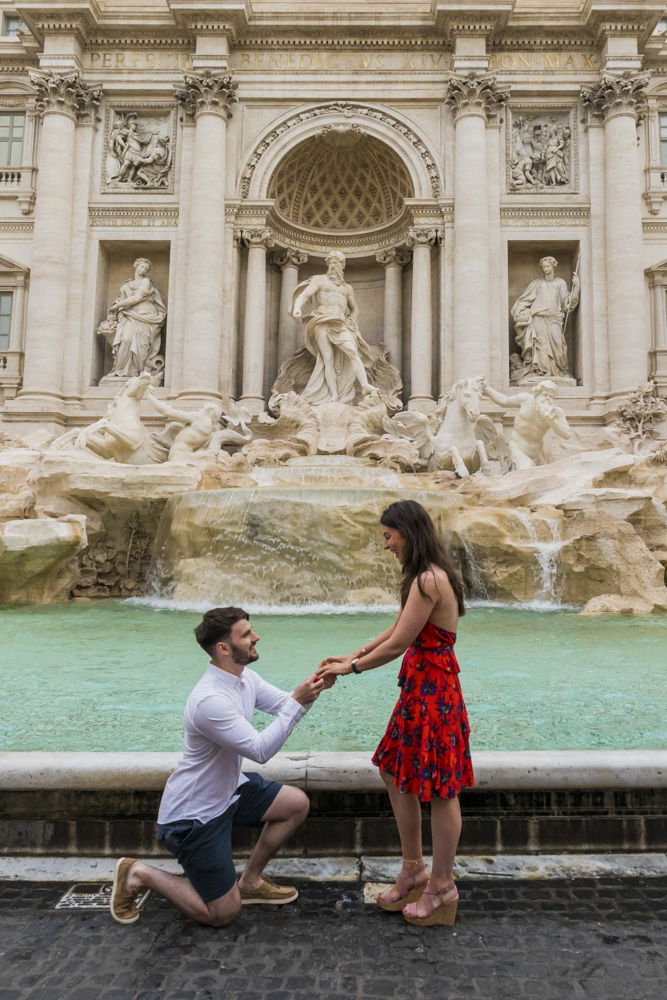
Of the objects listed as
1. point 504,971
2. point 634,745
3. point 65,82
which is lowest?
point 504,971

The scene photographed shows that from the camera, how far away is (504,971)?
193cm

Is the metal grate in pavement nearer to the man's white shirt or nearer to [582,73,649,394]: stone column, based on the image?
the man's white shirt

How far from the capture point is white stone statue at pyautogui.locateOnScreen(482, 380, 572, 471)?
1256 centimetres

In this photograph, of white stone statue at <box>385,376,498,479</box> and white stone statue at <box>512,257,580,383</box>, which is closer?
white stone statue at <box>385,376,498,479</box>

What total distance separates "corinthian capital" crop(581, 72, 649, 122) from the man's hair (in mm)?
19508

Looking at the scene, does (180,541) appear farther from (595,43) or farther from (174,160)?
(595,43)

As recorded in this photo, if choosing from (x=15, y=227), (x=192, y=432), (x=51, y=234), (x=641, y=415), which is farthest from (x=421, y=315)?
→ (x=15, y=227)

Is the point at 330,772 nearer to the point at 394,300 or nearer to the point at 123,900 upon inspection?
the point at 123,900

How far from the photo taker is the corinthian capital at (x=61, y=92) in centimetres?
1788

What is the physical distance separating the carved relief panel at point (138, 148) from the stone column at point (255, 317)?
108 inches

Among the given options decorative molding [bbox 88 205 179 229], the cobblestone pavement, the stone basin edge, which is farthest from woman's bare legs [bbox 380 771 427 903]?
decorative molding [bbox 88 205 179 229]

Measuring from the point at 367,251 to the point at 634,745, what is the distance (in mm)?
18299

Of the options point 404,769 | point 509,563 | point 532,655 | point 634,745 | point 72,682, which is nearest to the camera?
point 404,769

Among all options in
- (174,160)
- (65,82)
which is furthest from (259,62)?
(65,82)
